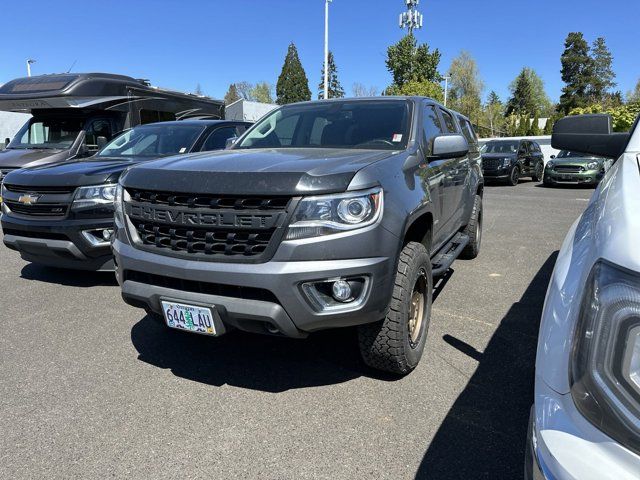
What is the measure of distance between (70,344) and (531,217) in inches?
348

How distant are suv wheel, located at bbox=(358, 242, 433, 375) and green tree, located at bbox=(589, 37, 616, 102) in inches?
2786

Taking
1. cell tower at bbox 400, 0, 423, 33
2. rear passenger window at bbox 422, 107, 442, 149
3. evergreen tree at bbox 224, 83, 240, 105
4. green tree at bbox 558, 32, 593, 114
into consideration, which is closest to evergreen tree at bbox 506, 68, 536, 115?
green tree at bbox 558, 32, 593, 114

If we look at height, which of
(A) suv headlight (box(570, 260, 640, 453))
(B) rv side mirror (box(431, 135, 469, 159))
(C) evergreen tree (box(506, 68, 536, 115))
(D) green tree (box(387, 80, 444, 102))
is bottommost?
(A) suv headlight (box(570, 260, 640, 453))

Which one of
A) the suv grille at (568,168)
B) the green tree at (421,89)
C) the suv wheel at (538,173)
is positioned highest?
the green tree at (421,89)

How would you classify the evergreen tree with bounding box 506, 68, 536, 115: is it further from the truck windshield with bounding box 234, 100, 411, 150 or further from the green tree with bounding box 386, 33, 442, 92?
the truck windshield with bounding box 234, 100, 411, 150

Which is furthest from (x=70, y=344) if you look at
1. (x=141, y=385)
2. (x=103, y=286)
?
(x=103, y=286)

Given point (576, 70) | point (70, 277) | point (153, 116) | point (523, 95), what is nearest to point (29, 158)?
point (153, 116)

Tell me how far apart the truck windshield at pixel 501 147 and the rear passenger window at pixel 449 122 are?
14.0 m

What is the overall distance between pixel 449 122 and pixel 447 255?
58.7 inches

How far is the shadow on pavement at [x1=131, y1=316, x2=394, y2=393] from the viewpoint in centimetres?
309

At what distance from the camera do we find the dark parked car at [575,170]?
16.0 m

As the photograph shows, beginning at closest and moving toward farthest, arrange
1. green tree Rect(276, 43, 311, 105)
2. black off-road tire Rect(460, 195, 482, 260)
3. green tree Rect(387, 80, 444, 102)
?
black off-road tire Rect(460, 195, 482, 260), green tree Rect(387, 80, 444, 102), green tree Rect(276, 43, 311, 105)

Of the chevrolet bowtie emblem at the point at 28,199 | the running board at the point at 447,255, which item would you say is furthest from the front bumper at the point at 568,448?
the chevrolet bowtie emblem at the point at 28,199

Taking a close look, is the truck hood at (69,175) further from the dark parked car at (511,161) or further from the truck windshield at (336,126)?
the dark parked car at (511,161)
